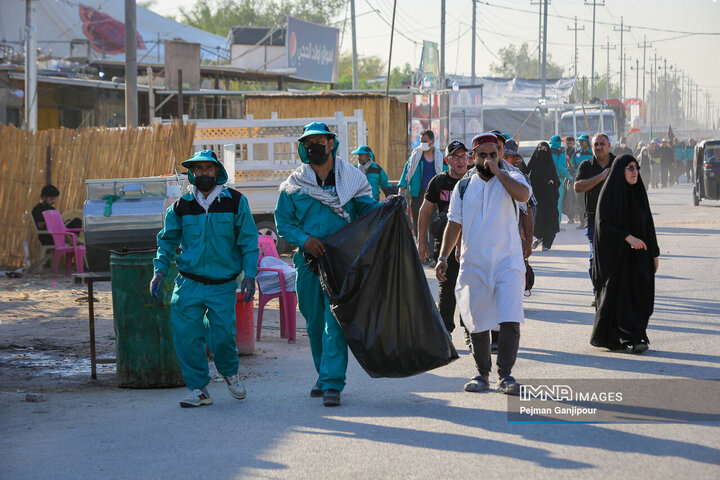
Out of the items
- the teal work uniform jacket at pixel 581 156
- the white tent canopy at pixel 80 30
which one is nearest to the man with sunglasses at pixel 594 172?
the teal work uniform jacket at pixel 581 156

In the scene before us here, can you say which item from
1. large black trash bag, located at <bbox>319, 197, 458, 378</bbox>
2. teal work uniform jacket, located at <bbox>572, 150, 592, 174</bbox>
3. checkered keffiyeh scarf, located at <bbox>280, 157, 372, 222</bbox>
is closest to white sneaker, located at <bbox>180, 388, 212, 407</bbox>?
large black trash bag, located at <bbox>319, 197, 458, 378</bbox>

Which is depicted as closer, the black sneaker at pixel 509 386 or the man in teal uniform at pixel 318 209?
the black sneaker at pixel 509 386

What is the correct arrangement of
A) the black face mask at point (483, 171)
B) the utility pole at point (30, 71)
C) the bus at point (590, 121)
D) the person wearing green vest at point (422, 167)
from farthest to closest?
the bus at point (590, 121) → the utility pole at point (30, 71) → the person wearing green vest at point (422, 167) → the black face mask at point (483, 171)

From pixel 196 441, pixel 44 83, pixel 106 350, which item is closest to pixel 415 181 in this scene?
pixel 106 350

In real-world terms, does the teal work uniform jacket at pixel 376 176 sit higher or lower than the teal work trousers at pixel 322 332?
higher

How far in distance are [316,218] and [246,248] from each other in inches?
20.1

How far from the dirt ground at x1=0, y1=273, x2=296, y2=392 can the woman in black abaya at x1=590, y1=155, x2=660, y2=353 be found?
2.83 meters

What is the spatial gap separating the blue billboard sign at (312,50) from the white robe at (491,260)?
30.1 metres

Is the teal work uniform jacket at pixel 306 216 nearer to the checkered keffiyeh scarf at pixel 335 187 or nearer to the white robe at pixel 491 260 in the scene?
the checkered keffiyeh scarf at pixel 335 187

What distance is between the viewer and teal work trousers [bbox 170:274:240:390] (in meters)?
6.71

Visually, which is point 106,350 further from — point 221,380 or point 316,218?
point 316,218

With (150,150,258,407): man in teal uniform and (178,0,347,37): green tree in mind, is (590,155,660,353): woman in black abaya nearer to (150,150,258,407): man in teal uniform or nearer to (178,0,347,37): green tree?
(150,150,258,407): man in teal uniform

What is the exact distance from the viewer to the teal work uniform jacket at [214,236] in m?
6.71

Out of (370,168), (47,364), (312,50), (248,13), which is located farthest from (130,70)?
(248,13)
